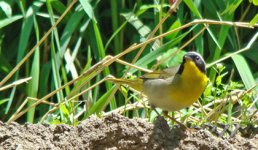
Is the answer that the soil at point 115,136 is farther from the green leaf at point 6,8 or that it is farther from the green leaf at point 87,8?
the green leaf at point 6,8

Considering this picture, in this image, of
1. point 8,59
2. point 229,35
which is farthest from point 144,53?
point 8,59

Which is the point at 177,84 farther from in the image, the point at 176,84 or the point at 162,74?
the point at 162,74

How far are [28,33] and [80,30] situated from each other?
12.5 inches

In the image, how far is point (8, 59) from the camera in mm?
4852

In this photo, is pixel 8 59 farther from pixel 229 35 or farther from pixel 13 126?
pixel 13 126

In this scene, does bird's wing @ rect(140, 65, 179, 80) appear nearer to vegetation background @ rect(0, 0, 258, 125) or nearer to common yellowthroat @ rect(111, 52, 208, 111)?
common yellowthroat @ rect(111, 52, 208, 111)

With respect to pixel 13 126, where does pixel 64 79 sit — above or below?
above

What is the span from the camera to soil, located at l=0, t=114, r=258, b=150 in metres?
2.80

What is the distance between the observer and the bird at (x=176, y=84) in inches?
140

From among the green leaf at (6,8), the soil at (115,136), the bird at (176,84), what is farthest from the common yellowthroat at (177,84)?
the green leaf at (6,8)

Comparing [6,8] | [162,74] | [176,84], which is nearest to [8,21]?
[6,8]

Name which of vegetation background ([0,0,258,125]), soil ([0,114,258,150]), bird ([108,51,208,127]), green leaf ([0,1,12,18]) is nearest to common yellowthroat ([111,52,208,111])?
bird ([108,51,208,127])

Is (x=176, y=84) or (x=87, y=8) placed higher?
(x=87, y=8)

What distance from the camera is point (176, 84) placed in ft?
12.0
